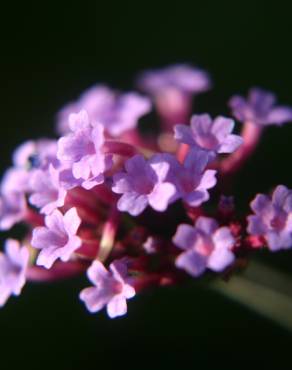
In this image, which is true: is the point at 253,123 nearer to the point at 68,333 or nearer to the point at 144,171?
the point at 144,171

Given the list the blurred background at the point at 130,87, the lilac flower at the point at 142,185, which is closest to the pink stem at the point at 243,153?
the lilac flower at the point at 142,185

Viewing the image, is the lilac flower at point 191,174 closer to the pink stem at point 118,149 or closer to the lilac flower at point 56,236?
the pink stem at point 118,149

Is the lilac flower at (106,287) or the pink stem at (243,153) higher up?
the pink stem at (243,153)

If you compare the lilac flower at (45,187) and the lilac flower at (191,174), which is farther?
the lilac flower at (45,187)

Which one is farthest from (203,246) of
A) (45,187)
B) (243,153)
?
(243,153)

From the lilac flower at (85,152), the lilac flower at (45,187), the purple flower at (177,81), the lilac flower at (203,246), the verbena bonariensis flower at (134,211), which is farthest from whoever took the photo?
the purple flower at (177,81)

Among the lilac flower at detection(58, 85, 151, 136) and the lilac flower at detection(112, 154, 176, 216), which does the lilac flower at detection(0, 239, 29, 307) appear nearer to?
the lilac flower at detection(112, 154, 176, 216)

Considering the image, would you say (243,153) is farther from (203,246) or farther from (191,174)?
(203,246)

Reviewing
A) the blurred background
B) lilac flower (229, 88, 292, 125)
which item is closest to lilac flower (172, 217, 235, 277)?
lilac flower (229, 88, 292, 125)
